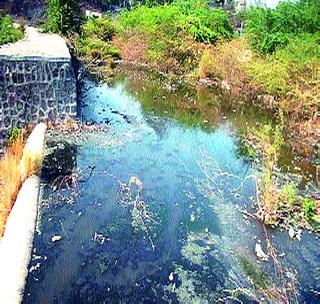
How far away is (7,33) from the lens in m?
12.0

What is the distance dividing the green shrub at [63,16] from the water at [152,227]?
6.69 meters

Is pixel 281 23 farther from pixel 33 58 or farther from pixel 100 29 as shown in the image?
pixel 33 58

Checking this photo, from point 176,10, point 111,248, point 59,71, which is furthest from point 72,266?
point 176,10

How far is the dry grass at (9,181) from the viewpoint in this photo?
22.3ft

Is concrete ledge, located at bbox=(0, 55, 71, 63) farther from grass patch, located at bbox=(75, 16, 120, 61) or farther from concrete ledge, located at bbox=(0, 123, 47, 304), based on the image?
grass patch, located at bbox=(75, 16, 120, 61)

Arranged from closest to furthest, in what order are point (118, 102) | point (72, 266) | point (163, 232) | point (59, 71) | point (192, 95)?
point (72, 266) < point (163, 232) < point (59, 71) < point (118, 102) < point (192, 95)

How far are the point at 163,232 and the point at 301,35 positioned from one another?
10.4 m

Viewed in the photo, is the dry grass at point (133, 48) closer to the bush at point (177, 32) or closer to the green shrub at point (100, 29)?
the bush at point (177, 32)

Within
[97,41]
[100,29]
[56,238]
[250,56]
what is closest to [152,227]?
[56,238]

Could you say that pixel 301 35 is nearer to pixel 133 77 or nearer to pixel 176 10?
pixel 133 77

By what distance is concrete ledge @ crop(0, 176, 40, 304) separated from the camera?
17.5ft

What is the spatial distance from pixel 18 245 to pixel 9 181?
64.1 inches

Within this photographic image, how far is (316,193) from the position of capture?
8602mm

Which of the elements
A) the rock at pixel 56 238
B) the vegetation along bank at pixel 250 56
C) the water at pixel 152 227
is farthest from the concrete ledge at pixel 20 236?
the vegetation along bank at pixel 250 56
